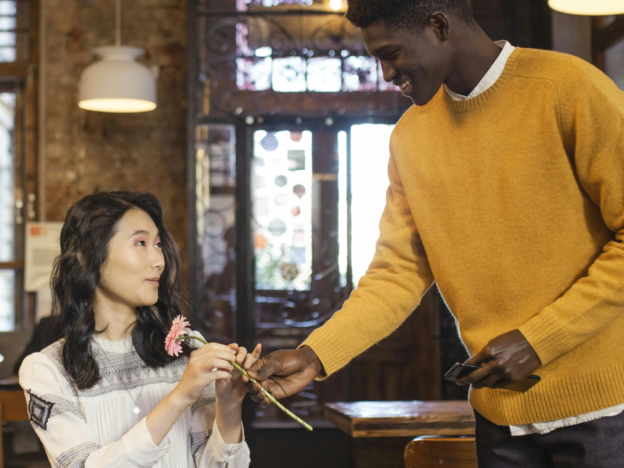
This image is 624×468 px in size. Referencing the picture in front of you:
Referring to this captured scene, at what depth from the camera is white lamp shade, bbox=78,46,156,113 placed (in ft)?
13.6

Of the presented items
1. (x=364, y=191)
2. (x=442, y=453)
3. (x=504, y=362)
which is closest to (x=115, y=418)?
(x=442, y=453)

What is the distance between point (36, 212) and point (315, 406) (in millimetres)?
2661

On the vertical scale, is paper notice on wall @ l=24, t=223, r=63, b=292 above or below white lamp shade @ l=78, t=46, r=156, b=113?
below

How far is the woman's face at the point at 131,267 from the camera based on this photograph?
1.73 m

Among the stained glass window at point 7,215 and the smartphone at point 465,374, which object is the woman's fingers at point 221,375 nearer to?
the smartphone at point 465,374

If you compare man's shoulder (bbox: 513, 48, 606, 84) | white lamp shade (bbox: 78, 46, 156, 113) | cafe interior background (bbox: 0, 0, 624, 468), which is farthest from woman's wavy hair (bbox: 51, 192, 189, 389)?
cafe interior background (bbox: 0, 0, 624, 468)

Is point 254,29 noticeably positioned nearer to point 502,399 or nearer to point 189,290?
point 189,290

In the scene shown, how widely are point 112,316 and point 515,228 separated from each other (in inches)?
42.6

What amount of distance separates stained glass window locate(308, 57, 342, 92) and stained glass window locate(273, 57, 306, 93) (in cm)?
6

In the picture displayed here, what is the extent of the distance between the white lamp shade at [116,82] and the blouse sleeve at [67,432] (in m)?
2.85

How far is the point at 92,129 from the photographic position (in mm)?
5242

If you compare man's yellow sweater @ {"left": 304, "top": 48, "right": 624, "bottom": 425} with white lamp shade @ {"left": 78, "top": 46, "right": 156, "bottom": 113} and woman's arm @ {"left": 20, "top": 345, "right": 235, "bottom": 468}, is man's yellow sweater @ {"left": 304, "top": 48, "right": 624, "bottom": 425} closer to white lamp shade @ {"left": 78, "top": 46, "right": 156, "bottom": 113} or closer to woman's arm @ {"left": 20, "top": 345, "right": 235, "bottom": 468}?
woman's arm @ {"left": 20, "top": 345, "right": 235, "bottom": 468}

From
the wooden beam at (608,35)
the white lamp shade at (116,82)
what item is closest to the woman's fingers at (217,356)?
the white lamp shade at (116,82)

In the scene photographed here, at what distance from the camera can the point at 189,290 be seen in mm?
4840
